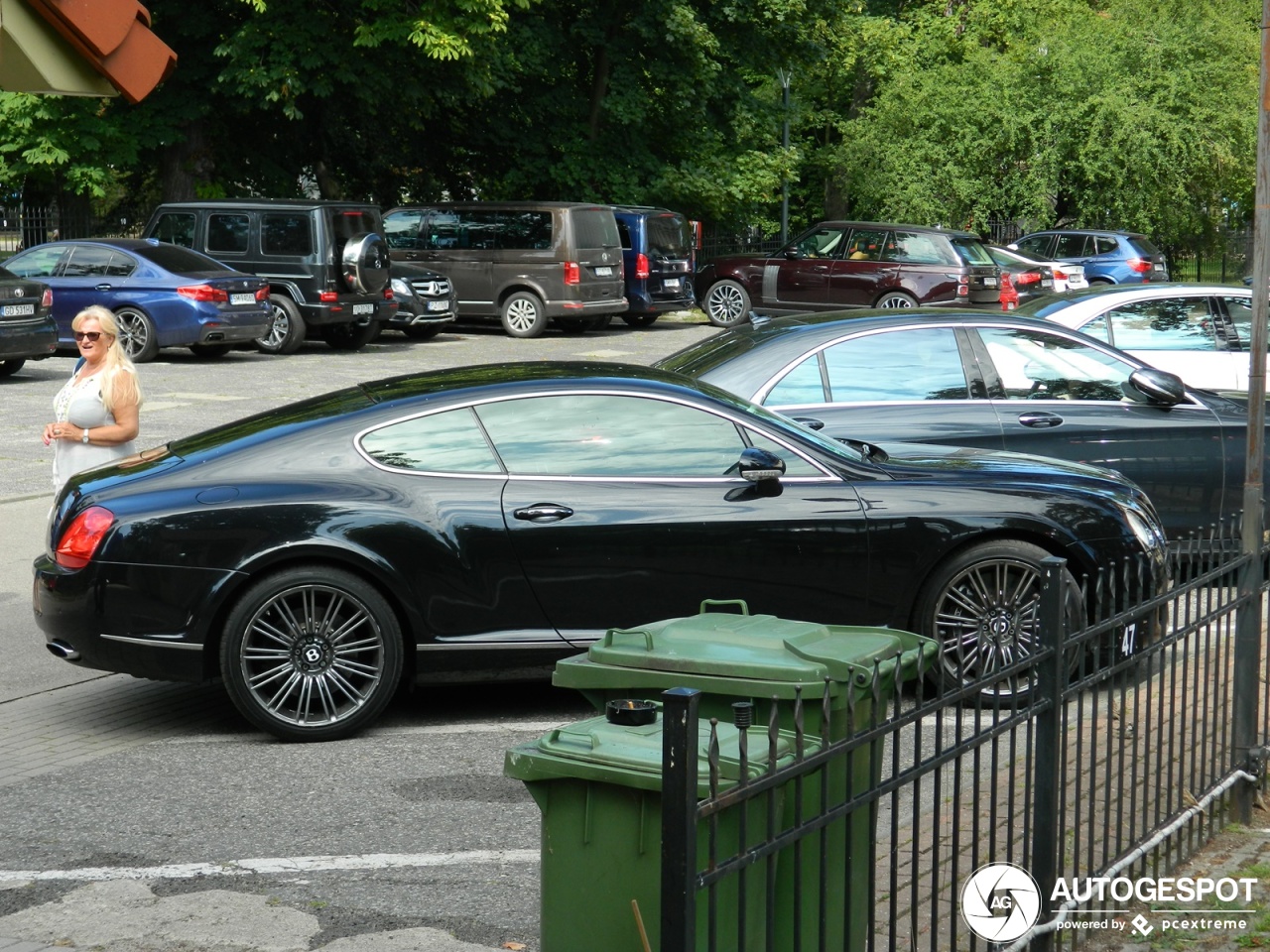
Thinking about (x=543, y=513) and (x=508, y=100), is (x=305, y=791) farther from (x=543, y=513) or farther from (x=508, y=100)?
(x=508, y=100)

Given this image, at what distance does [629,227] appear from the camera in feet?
92.0

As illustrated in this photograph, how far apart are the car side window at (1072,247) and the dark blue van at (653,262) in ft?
26.7

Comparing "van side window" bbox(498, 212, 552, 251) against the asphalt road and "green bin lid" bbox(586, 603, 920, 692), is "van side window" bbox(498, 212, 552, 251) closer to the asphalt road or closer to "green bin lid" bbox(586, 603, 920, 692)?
the asphalt road

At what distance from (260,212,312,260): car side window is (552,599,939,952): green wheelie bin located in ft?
63.6

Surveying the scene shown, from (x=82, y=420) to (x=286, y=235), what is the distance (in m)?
14.9

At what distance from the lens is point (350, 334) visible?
933 inches

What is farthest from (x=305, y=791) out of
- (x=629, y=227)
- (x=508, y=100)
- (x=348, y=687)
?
(x=508, y=100)

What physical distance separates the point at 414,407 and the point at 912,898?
374 centimetres

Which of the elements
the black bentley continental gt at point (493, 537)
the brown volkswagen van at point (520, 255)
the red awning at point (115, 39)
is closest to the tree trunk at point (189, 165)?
the brown volkswagen van at point (520, 255)

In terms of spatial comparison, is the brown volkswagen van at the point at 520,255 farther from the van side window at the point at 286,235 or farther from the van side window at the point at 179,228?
the van side window at the point at 179,228

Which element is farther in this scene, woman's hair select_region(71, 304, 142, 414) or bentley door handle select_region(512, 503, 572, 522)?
woman's hair select_region(71, 304, 142, 414)

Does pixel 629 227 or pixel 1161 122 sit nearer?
pixel 629 227

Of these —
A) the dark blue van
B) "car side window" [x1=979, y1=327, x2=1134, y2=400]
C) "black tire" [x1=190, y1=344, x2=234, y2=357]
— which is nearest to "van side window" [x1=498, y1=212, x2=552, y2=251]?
the dark blue van

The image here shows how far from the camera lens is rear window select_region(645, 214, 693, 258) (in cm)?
2827
